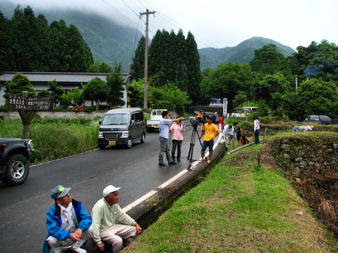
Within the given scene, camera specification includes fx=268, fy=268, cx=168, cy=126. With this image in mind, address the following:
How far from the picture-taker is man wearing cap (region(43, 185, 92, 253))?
3.63m

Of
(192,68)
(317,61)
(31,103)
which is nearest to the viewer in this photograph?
(31,103)

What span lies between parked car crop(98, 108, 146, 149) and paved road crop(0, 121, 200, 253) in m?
1.60

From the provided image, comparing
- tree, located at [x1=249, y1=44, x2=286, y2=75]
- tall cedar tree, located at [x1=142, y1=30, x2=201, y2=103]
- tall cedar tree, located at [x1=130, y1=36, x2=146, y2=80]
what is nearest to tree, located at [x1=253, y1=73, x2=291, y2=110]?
tall cedar tree, located at [x1=142, y1=30, x2=201, y2=103]

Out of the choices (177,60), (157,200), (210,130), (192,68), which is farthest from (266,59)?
(157,200)

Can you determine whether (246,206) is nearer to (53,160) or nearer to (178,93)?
(53,160)

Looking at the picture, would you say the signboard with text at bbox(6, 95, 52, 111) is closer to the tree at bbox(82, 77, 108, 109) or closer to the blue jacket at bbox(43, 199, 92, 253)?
the blue jacket at bbox(43, 199, 92, 253)

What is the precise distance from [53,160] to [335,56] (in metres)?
53.7

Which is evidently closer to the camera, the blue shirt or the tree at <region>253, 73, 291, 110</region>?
the blue shirt

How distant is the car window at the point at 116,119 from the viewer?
15.2 metres

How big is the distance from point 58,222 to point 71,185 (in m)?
4.22

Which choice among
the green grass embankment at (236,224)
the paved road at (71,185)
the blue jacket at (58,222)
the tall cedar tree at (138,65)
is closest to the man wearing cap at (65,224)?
the blue jacket at (58,222)

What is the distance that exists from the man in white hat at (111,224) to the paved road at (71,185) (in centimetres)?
120

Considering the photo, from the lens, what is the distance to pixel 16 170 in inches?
311

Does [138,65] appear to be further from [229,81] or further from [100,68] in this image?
[229,81]
